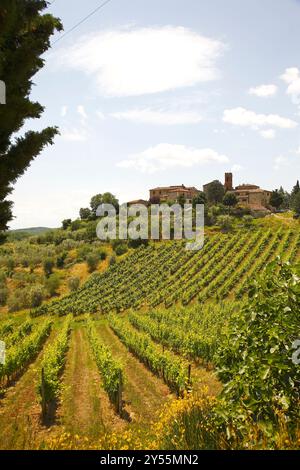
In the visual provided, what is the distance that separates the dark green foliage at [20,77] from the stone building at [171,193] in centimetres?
12447

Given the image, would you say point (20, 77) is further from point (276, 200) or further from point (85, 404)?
point (276, 200)

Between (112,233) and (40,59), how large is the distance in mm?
95062

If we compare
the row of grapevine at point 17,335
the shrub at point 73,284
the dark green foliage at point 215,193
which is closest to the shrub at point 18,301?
the shrub at point 73,284

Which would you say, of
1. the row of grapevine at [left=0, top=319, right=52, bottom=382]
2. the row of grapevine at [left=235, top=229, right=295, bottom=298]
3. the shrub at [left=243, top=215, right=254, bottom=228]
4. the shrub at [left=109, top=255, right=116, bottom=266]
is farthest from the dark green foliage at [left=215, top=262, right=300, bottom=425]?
the shrub at [left=243, top=215, right=254, bottom=228]

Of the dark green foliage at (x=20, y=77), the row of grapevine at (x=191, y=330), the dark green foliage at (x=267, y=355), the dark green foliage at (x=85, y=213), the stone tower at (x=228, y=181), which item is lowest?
the row of grapevine at (x=191, y=330)

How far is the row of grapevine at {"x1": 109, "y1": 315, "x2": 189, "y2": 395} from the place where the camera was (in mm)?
16719

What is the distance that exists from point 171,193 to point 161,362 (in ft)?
404

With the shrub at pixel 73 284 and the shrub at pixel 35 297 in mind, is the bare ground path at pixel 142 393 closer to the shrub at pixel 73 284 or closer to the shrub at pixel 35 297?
the shrub at pixel 35 297

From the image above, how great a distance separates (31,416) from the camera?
1492cm

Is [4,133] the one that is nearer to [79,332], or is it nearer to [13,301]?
[79,332]

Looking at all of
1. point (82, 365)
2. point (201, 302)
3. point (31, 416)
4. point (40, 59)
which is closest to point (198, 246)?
point (201, 302)

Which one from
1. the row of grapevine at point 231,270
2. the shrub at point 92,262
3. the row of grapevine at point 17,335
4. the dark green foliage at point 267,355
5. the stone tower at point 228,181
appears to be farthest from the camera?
the stone tower at point 228,181

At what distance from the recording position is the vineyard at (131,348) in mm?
12773

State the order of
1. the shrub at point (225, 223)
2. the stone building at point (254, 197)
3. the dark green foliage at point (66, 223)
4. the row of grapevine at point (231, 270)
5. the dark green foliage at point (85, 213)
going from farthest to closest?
the dark green foliage at point (85, 213) < the dark green foliage at point (66, 223) < the stone building at point (254, 197) < the shrub at point (225, 223) < the row of grapevine at point (231, 270)
